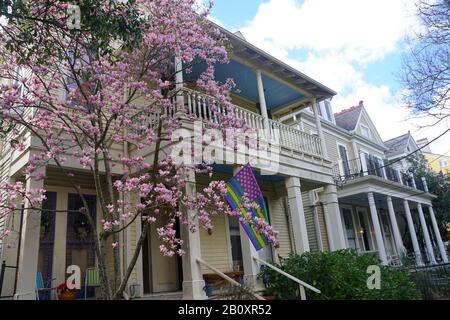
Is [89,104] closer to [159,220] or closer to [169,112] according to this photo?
[169,112]

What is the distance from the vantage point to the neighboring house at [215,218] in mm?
7219

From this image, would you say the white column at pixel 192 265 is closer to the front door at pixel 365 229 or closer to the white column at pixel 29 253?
the white column at pixel 29 253

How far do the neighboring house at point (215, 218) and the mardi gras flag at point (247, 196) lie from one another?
818mm

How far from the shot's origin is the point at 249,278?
7988 mm

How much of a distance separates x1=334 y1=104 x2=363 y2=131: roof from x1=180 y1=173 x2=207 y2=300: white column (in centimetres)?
1722

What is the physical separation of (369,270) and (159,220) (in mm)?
5345

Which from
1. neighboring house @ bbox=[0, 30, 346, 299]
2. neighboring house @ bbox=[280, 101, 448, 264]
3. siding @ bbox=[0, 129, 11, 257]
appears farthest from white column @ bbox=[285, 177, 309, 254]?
siding @ bbox=[0, 129, 11, 257]

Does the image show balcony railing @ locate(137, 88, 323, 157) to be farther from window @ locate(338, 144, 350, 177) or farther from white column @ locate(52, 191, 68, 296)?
window @ locate(338, 144, 350, 177)

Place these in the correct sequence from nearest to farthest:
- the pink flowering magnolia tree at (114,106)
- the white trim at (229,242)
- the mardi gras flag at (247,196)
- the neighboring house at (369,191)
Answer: the pink flowering magnolia tree at (114,106), the mardi gras flag at (247,196), the white trim at (229,242), the neighboring house at (369,191)

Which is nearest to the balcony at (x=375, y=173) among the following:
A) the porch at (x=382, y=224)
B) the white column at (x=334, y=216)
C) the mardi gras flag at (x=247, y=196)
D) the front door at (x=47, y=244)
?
the porch at (x=382, y=224)

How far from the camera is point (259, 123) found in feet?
33.0

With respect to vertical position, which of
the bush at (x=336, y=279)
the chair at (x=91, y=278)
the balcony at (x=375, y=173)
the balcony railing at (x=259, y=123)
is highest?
the balcony at (x=375, y=173)

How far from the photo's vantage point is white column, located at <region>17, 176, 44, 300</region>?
6398 mm
